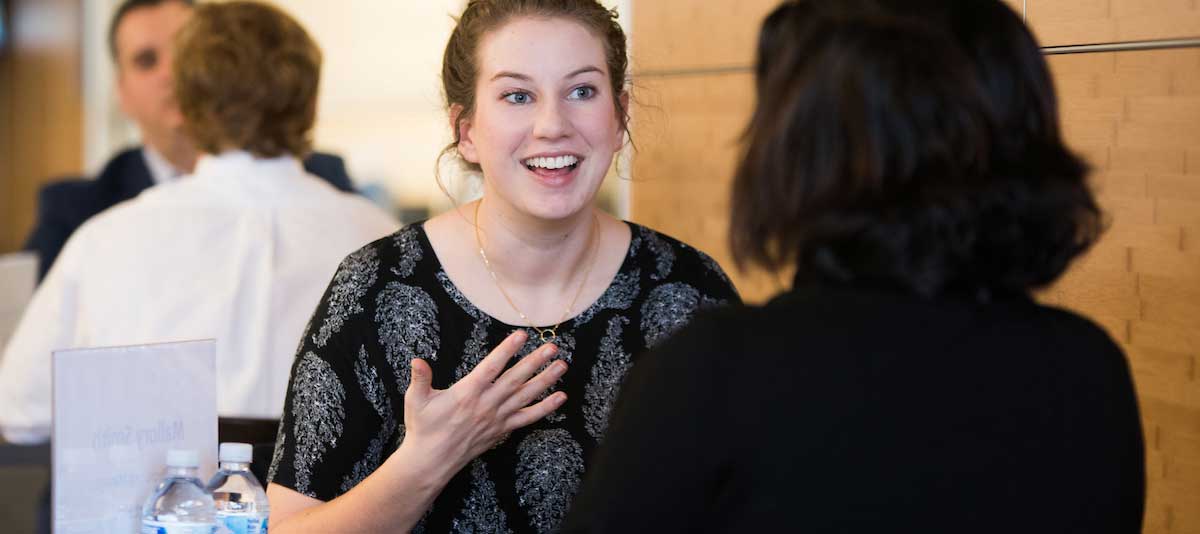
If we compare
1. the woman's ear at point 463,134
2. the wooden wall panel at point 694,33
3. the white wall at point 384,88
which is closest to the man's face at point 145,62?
the wooden wall panel at point 694,33

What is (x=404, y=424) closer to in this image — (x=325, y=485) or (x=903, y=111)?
(x=325, y=485)

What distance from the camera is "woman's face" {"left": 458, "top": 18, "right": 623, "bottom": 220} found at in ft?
6.51

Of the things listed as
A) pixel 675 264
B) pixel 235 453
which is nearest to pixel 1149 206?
pixel 675 264

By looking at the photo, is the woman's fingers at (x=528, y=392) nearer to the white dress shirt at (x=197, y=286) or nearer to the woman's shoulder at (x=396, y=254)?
the woman's shoulder at (x=396, y=254)

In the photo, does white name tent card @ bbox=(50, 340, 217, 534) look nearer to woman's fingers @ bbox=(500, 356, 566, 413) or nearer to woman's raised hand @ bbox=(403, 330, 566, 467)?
woman's raised hand @ bbox=(403, 330, 566, 467)

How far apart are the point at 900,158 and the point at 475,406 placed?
0.80 metres

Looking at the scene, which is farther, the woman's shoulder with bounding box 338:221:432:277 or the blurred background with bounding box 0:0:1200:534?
the woman's shoulder with bounding box 338:221:432:277

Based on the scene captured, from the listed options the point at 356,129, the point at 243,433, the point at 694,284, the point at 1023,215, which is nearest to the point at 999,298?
the point at 1023,215

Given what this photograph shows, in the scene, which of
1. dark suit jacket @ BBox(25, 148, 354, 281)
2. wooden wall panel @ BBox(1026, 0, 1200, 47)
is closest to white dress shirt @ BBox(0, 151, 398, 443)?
dark suit jacket @ BBox(25, 148, 354, 281)

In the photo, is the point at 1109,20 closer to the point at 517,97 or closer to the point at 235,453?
the point at 517,97

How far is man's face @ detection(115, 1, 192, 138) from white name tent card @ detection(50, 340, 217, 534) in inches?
93.8

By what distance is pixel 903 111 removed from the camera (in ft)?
3.69

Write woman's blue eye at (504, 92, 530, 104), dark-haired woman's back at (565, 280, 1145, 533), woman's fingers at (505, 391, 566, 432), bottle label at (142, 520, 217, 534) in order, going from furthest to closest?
woman's blue eye at (504, 92, 530, 104) < woman's fingers at (505, 391, 566, 432) < bottle label at (142, 520, 217, 534) < dark-haired woman's back at (565, 280, 1145, 533)

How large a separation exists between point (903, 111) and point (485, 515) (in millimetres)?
1073
